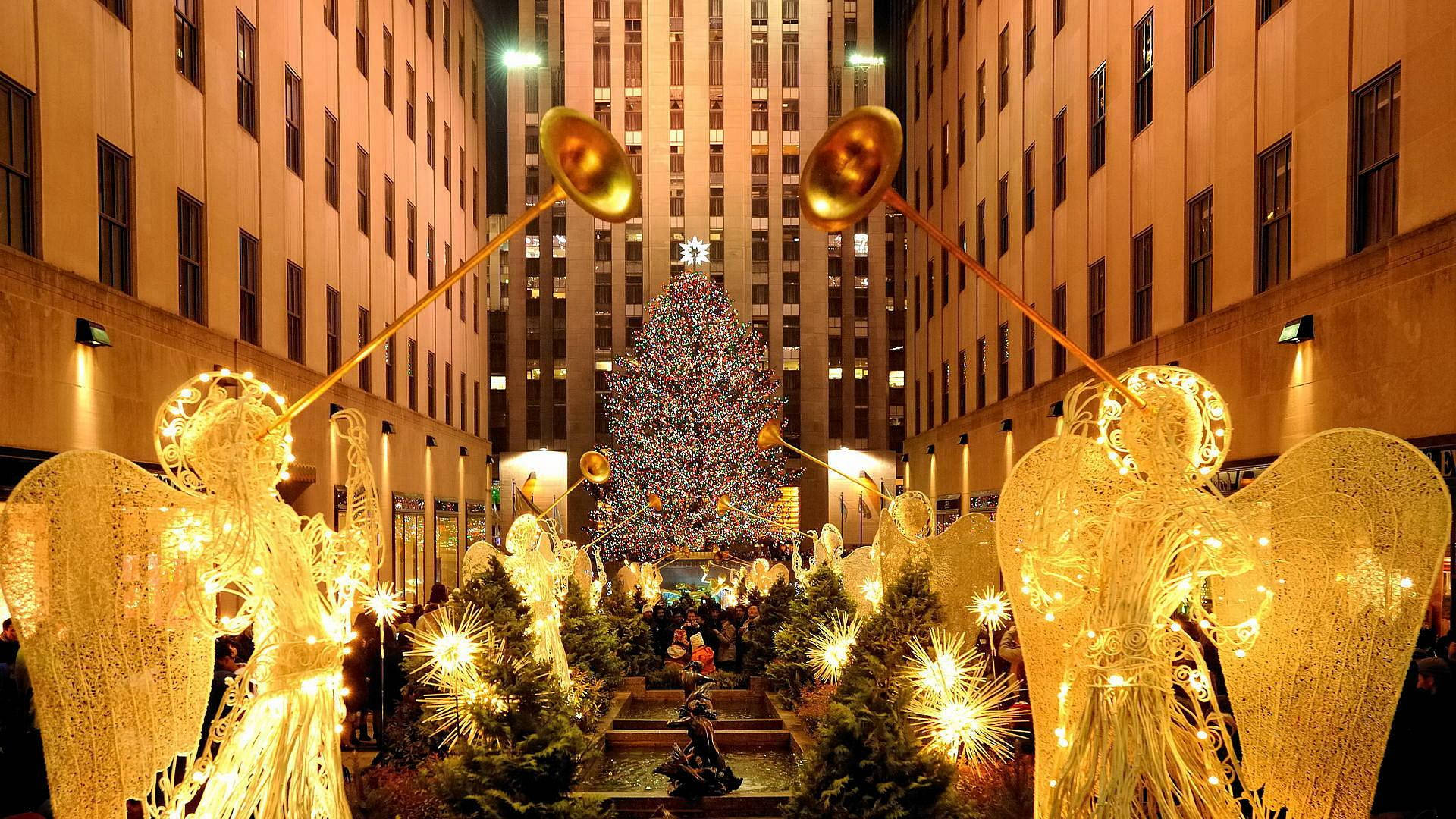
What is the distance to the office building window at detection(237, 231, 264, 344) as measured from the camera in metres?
20.2

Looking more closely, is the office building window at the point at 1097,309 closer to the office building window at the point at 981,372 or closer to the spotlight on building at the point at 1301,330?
the spotlight on building at the point at 1301,330

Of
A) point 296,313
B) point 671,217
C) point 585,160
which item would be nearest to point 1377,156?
point 585,160

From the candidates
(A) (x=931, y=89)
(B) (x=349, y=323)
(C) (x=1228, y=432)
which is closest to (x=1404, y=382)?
(C) (x=1228, y=432)

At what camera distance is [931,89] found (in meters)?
41.3

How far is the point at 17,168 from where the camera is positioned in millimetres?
12164

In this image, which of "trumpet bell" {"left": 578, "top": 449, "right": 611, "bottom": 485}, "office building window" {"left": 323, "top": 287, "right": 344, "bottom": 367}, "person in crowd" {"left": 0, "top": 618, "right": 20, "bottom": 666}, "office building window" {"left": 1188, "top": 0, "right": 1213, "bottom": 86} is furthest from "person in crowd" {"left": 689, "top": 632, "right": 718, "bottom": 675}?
"office building window" {"left": 323, "top": 287, "right": 344, "bottom": 367}

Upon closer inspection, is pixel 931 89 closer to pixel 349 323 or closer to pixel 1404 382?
pixel 349 323

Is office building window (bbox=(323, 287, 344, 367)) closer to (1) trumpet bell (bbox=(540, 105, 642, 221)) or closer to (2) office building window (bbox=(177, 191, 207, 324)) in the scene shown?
(2) office building window (bbox=(177, 191, 207, 324))

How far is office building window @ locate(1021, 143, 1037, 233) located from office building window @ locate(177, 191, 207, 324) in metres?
19.1

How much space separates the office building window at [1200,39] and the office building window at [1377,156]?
4763mm

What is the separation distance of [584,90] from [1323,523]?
52.5 meters

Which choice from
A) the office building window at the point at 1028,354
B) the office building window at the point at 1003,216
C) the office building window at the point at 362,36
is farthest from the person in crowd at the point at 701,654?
the office building window at the point at 362,36

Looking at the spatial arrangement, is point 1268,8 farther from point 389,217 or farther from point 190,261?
point 389,217

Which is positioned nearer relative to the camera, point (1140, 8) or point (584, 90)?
point (1140, 8)
